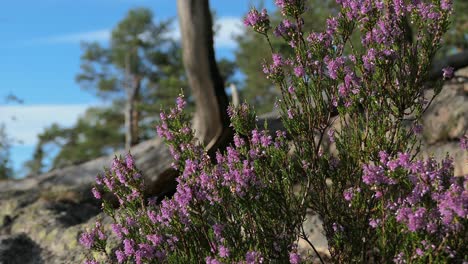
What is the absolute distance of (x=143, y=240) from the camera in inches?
178

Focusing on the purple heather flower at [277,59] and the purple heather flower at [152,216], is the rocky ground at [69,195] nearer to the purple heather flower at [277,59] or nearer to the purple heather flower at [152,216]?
the purple heather flower at [152,216]

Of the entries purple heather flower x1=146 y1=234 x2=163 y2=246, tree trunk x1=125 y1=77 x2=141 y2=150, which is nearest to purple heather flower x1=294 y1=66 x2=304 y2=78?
purple heather flower x1=146 y1=234 x2=163 y2=246

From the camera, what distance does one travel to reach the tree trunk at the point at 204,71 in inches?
342

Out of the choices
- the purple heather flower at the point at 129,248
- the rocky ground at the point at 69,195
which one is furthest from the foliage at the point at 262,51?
the purple heather flower at the point at 129,248

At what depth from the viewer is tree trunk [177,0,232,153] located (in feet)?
28.5

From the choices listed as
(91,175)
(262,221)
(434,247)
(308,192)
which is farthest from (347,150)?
(91,175)

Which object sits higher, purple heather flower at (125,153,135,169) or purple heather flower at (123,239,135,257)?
purple heather flower at (125,153,135,169)

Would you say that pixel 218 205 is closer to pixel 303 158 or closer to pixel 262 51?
pixel 303 158

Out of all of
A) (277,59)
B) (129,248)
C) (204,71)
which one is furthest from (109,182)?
(204,71)

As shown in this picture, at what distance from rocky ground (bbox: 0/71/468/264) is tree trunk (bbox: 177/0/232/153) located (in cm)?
148

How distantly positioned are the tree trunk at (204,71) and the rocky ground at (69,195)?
1482 millimetres

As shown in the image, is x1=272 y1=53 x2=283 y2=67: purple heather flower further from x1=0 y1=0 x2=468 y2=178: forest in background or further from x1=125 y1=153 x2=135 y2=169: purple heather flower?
x1=0 y1=0 x2=468 y2=178: forest in background

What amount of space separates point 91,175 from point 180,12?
3.73 metres

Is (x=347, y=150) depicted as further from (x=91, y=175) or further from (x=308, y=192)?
(x=91, y=175)
